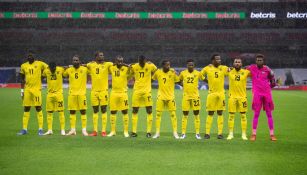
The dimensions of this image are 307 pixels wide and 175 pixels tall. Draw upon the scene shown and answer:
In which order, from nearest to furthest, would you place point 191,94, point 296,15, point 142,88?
point 191,94, point 142,88, point 296,15

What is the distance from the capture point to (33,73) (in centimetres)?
1315

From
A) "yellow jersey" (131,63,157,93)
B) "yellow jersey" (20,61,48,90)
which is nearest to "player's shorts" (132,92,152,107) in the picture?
"yellow jersey" (131,63,157,93)

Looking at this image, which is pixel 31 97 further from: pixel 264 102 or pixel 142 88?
pixel 264 102

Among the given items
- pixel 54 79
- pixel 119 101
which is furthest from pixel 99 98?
pixel 54 79

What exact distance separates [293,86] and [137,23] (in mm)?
16084

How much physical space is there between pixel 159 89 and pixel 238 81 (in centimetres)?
222

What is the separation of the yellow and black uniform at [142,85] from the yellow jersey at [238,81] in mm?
2238

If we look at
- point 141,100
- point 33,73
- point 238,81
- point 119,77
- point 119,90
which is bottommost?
point 141,100

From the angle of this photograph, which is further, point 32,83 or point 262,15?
point 262,15

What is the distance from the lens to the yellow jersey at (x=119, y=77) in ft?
41.9

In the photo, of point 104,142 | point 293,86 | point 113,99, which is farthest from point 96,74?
point 293,86

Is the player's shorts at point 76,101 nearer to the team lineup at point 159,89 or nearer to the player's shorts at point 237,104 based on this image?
the team lineup at point 159,89

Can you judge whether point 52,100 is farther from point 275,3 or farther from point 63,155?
point 275,3

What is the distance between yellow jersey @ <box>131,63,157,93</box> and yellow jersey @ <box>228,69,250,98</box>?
2.26 metres
